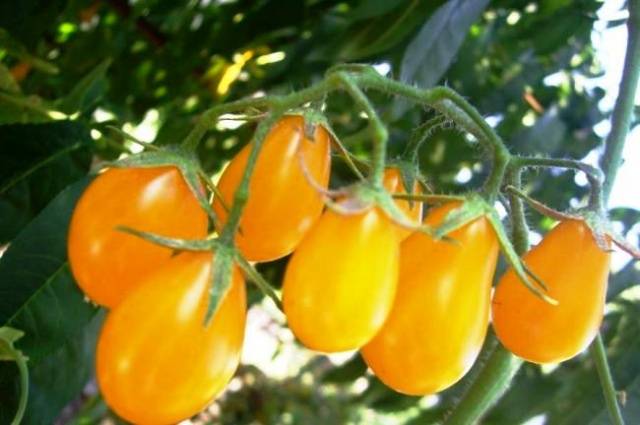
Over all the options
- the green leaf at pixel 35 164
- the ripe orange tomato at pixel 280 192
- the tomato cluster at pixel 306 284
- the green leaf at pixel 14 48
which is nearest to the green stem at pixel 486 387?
the tomato cluster at pixel 306 284

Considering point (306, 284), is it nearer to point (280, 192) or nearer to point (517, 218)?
point (280, 192)

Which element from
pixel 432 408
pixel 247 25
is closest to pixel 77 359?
pixel 247 25

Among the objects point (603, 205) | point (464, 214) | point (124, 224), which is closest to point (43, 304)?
point (124, 224)

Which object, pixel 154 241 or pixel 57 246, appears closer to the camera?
pixel 154 241

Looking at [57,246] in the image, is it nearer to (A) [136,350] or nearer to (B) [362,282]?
(A) [136,350]

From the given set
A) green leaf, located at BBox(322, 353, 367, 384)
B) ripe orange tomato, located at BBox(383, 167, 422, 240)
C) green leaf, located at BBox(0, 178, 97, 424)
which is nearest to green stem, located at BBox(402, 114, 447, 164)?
ripe orange tomato, located at BBox(383, 167, 422, 240)

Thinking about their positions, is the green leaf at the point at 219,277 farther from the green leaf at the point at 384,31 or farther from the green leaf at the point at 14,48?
the green leaf at the point at 14,48

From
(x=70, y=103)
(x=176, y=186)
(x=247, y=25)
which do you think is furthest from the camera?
(x=247, y=25)
